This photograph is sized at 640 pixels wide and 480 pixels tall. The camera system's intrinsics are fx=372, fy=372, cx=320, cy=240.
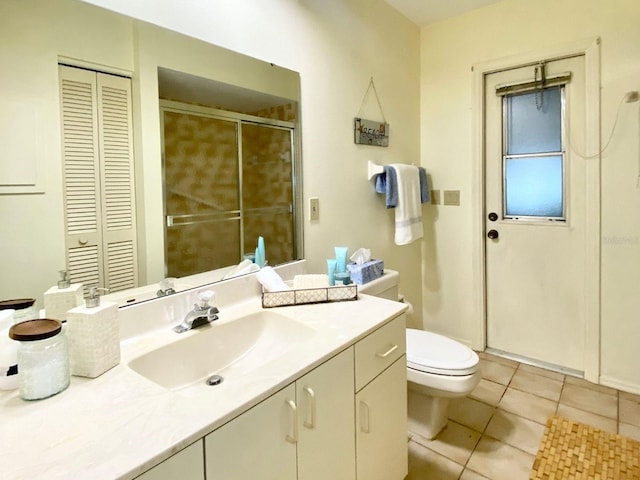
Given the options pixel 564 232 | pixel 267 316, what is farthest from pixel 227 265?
pixel 564 232

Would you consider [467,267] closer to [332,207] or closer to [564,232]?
[564,232]

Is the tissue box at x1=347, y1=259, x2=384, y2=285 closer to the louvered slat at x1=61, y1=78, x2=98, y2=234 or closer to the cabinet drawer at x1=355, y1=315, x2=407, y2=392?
the cabinet drawer at x1=355, y1=315, x2=407, y2=392

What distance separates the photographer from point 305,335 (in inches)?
47.8

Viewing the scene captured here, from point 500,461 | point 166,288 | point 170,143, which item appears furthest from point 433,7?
point 500,461

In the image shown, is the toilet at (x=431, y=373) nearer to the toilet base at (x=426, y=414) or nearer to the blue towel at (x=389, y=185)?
the toilet base at (x=426, y=414)

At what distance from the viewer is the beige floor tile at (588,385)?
2.16 m

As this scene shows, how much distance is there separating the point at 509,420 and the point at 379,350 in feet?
3.88

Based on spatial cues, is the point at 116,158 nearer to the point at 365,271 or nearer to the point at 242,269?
the point at 242,269

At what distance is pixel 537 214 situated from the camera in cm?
240

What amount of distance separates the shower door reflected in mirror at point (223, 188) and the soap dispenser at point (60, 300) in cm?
31

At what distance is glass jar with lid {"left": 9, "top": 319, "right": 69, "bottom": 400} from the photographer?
30.3 inches

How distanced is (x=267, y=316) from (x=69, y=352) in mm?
624

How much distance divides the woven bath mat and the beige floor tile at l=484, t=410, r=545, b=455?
0.11ft

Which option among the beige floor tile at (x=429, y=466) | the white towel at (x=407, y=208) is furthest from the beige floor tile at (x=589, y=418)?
the white towel at (x=407, y=208)
